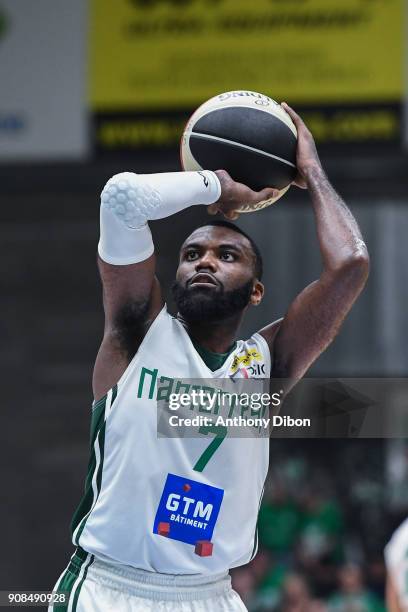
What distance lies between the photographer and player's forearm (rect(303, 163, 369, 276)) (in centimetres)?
511

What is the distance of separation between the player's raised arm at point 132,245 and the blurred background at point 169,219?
6.22 metres

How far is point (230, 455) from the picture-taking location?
16.3 feet

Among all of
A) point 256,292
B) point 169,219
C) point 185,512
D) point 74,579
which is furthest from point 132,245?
point 169,219

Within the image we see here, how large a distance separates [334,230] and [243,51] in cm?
629

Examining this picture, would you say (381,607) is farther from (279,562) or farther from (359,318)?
(359,318)

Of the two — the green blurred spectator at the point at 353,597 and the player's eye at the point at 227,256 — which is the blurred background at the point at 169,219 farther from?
the player's eye at the point at 227,256

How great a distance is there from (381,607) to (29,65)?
6.55 m

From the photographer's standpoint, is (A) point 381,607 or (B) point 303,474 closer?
(A) point 381,607

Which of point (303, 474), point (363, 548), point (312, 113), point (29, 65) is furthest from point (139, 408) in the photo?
point (303, 474)

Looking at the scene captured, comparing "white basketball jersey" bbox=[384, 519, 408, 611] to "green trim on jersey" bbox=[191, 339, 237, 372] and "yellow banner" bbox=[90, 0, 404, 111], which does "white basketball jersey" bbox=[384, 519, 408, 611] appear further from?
"yellow banner" bbox=[90, 0, 404, 111]

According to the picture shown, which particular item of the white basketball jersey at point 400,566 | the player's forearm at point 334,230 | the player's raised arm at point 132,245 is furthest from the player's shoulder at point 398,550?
the player's raised arm at point 132,245

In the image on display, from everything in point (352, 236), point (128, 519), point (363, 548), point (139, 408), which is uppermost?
point (352, 236)

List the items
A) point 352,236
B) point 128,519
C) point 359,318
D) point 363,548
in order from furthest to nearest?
point 359,318 → point 363,548 → point 352,236 → point 128,519

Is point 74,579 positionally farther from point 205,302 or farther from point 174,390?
point 205,302
